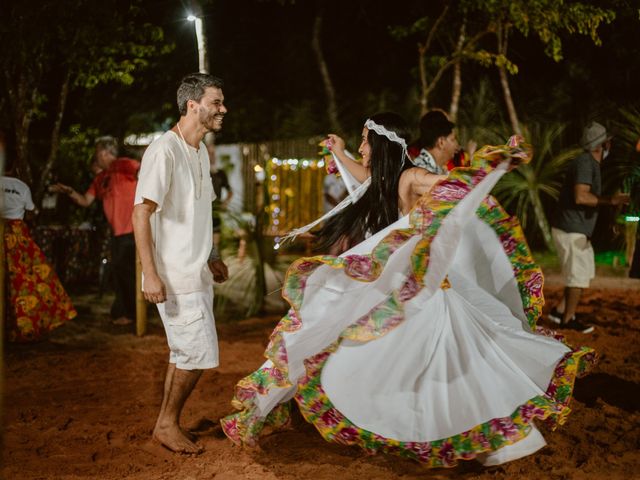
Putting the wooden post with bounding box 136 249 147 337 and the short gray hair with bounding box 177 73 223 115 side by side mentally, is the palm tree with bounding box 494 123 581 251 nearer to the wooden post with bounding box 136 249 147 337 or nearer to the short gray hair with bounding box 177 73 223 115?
the wooden post with bounding box 136 249 147 337

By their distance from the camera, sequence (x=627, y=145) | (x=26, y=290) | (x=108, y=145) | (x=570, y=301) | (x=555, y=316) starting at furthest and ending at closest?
(x=627, y=145)
(x=108, y=145)
(x=555, y=316)
(x=570, y=301)
(x=26, y=290)

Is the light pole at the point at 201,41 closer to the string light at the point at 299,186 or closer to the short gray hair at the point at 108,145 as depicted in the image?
the short gray hair at the point at 108,145

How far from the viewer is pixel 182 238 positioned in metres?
4.00

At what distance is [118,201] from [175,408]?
12.9 ft

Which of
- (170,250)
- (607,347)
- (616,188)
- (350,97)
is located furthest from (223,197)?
(350,97)

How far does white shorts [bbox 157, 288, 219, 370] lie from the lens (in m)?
4.00

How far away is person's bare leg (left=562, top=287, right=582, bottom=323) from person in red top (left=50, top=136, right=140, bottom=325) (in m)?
4.32

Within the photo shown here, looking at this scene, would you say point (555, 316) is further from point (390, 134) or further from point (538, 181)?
point (538, 181)

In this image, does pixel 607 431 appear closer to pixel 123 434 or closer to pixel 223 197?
pixel 123 434

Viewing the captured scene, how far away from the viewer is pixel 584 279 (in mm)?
6969

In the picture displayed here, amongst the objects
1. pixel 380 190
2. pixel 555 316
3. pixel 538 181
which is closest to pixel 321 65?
pixel 538 181

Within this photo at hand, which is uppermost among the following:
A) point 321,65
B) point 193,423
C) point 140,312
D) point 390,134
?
point 321,65

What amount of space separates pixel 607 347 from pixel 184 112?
14.7 ft

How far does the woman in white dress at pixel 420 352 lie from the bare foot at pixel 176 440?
0.60 m
